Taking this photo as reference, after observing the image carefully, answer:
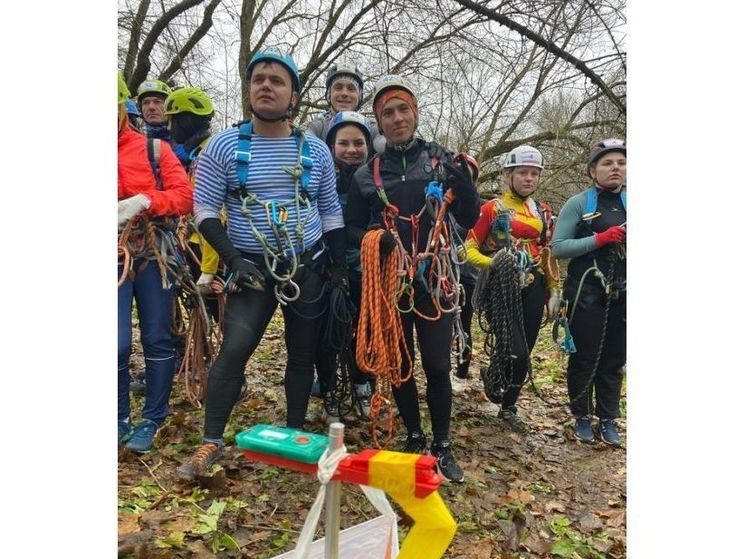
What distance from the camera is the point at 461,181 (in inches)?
111

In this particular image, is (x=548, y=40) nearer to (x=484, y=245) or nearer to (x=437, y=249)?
(x=484, y=245)

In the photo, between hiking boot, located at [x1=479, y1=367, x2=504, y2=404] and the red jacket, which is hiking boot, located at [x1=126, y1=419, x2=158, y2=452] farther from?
hiking boot, located at [x1=479, y1=367, x2=504, y2=404]

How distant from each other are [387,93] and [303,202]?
74cm

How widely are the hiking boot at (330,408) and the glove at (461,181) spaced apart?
56.1 inches

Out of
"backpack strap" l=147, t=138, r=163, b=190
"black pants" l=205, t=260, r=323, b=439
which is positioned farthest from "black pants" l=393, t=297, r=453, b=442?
"backpack strap" l=147, t=138, r=163, b=190

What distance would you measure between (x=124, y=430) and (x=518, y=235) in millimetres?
2684

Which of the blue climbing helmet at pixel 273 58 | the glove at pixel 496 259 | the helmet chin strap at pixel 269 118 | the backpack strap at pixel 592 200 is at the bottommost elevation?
the glove at pixel 496 259

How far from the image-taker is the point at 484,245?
3816 mm

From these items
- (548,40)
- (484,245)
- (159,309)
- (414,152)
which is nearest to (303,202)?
(414,152)

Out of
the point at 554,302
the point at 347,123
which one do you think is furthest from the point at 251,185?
the point at 554,302

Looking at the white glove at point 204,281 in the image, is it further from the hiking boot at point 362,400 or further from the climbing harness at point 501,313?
the climbing harness at point 501,313

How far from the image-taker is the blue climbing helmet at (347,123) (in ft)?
11.2

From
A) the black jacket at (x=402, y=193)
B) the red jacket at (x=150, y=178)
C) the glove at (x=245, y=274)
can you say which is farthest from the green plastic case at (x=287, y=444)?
the red jacket at (x=150, y=178)

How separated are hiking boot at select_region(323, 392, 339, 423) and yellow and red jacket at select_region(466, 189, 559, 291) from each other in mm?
1327
